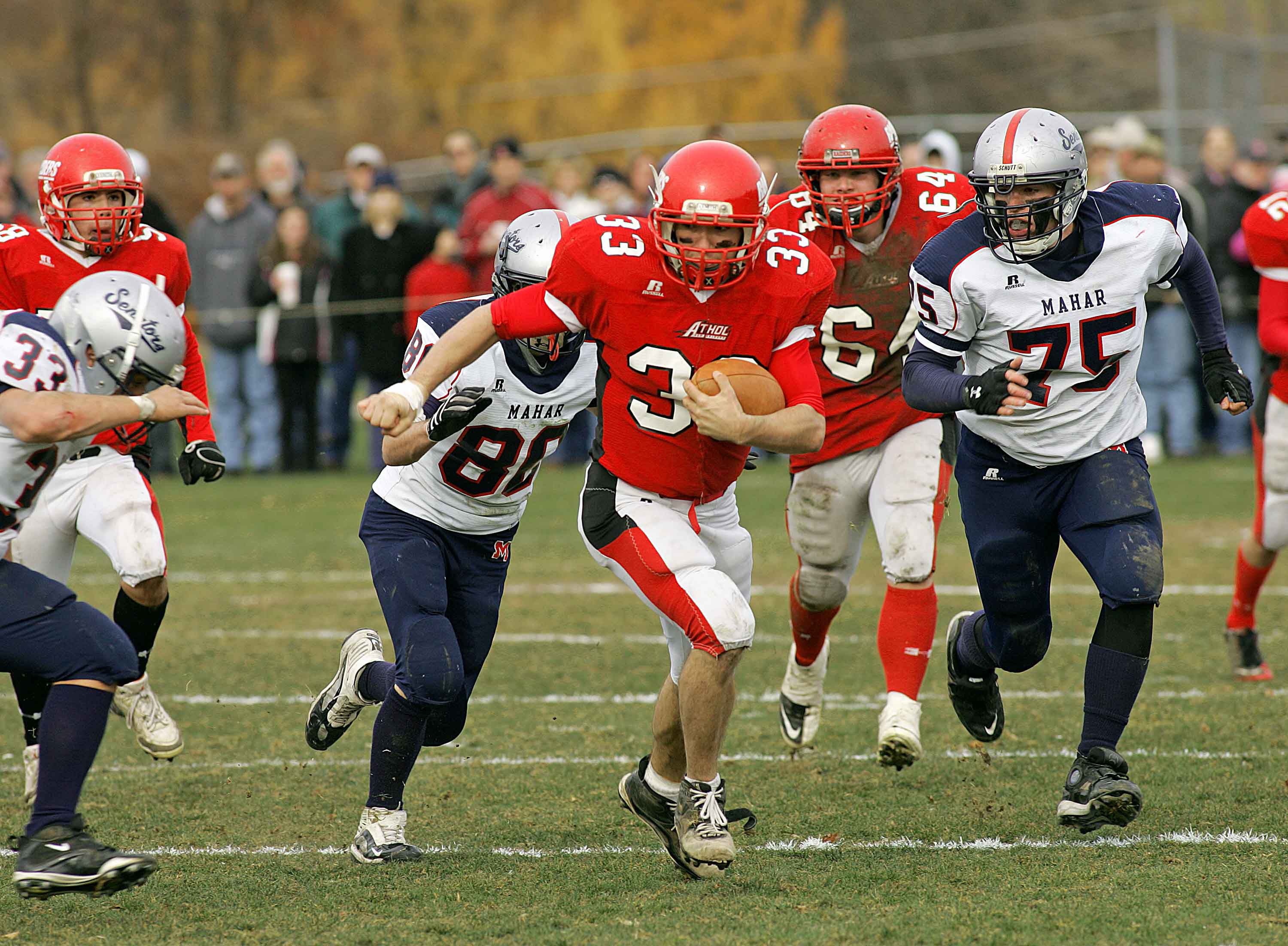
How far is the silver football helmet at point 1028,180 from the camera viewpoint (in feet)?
15.6

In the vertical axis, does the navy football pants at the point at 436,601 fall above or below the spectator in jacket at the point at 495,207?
below

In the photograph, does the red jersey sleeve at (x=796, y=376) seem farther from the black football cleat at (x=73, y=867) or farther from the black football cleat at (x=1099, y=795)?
the black football cleat at (x=73, y=867)

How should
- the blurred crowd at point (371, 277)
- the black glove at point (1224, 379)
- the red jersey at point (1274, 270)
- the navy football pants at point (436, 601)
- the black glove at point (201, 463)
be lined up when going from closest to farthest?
1. the navy football pants at point (436, 601)
2. the black glove at point (1224, 379)
3. the black glove at point (201, 463)
4. the red jersey at point (1274, 270)
5. the blurred crowd at point (371, 277)

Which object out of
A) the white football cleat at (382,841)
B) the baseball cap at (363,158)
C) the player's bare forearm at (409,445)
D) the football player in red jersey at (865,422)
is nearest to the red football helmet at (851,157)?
the football player in red jersey at (865,422)

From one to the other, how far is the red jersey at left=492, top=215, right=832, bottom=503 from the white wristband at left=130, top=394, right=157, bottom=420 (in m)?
0.88

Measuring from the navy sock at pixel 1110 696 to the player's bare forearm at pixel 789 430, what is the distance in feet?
3.46

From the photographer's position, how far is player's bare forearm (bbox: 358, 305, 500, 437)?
4.18 m

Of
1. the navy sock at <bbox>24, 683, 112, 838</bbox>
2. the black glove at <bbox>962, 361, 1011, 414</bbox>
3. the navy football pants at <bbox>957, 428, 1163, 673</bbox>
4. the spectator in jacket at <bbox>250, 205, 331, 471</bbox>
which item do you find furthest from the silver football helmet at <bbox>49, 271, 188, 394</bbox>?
the spectator in jacket at <bbox>250, 205, 331, 471</bbox>

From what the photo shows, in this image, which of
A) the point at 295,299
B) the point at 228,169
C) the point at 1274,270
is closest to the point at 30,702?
the point at 1274,270

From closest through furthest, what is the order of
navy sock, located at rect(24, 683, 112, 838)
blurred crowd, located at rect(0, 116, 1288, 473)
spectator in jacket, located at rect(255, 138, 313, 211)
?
navy sock, located at rect(24, 683, 112, 838), blurred crowd, located at rect(0, 116, 1288, 473), spectator in jacket, located at rect(255, 138, 313, 211)

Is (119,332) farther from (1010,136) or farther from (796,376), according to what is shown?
(1010,136)

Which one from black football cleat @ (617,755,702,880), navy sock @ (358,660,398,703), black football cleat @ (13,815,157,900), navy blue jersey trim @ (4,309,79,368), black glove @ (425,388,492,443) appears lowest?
black football cleat @ (617,755,702,880)

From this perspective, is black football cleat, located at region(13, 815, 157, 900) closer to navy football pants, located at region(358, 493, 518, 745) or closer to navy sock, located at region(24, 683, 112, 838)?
navy sock, located at region(24, 683, 112, 838)

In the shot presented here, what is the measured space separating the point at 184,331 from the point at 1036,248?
7.77 feet
